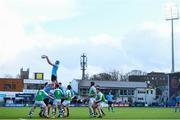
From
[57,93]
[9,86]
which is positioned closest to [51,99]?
[57,93]

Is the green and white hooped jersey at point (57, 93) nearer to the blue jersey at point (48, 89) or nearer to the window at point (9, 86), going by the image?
the blue jersey at point (48, 89)

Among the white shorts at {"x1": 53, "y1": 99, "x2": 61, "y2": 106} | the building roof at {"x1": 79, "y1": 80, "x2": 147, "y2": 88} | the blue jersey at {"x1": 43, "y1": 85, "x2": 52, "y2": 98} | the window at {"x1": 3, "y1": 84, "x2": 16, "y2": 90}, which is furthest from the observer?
the building roof at {"x1": 79, "y1": 80, "x2": 147, "y2": 88}

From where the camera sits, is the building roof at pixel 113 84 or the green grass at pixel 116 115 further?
the building roof at pixel 113 84

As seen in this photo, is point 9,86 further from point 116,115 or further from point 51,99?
point 51,99

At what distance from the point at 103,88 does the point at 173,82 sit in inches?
1045

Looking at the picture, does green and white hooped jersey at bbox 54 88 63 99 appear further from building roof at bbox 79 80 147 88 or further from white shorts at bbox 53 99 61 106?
building roof at bbox 79 80 147 88

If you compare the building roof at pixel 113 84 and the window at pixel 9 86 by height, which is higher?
the building roof at pixel 113 84

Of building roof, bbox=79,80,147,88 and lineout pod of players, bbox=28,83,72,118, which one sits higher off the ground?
building roof, bbox=79,80,147,88

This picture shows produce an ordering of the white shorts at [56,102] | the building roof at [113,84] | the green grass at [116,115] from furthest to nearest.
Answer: the building roof at [113,84] → the green grass at [116,115] → the white shorts at [56,102]

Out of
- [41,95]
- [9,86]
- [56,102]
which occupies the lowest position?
[56,102]

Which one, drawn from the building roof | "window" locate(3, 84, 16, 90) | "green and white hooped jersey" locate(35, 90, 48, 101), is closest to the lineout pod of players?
"green and white hooped jersey" locate(35, 90, 48, 101)

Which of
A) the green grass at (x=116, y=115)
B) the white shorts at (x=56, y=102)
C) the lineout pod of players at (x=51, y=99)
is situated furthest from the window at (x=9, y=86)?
the white shorts at (x=56, y=102)

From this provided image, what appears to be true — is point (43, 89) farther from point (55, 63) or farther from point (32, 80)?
point (32, 80)

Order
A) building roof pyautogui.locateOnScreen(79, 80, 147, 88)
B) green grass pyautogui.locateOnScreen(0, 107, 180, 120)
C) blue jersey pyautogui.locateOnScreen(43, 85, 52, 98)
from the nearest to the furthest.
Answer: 1. blue jersey pyautogui.locateOnScreen(43, 85, 52, 98)
2. green grass pyautogui.locateOnScreen(0, 107, 180, 120)
3. building roof pyautogui.locateOnScreen(79, 80, 147, 88)
